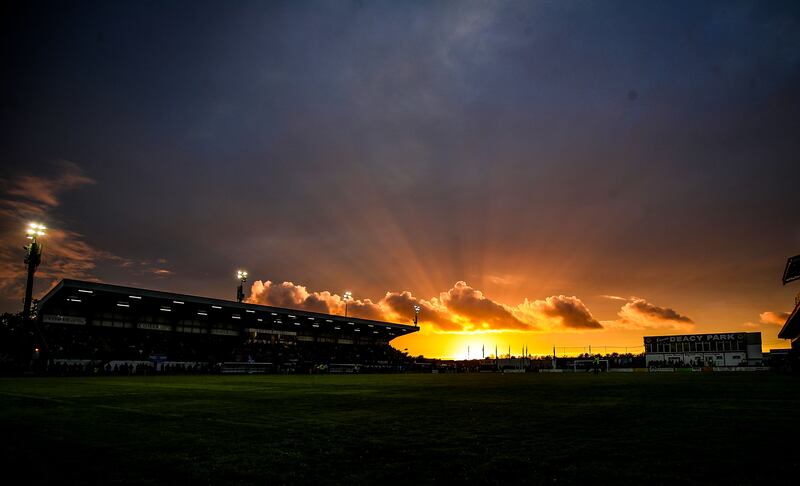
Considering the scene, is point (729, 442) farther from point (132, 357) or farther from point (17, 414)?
point (132, 357)

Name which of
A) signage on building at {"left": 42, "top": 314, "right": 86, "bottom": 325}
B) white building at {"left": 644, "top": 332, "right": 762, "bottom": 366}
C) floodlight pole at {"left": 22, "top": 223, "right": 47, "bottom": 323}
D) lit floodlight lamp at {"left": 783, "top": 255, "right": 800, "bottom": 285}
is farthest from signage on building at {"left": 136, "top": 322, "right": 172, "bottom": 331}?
white building at {"left": 644, "top": 332, "right": 762, "bottom": 366}

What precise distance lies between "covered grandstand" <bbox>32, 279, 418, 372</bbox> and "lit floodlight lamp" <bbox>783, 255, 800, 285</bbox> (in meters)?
49.6

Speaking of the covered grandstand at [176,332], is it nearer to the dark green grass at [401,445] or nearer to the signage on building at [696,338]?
the dark green grass at [401,445]

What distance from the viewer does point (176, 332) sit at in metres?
66.4

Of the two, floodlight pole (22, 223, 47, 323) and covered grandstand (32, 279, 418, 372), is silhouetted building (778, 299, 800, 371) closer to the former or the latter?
covered grandstand (32, 279, 418, 372)

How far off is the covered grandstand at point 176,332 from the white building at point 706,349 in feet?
182

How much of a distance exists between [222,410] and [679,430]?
1119 centimetres

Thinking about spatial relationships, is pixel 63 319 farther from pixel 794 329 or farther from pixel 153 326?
pixel 794 329

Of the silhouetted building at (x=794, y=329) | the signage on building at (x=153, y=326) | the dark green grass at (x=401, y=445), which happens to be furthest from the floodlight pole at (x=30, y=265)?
the silhouetted building at (x=794, y=329)

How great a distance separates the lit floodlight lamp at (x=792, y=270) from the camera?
126ft

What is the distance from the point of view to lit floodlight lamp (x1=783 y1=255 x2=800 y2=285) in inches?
1513

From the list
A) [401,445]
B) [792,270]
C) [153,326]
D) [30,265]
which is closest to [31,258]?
[30,265]

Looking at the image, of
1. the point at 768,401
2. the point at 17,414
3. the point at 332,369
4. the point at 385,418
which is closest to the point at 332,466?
the point at 385,418

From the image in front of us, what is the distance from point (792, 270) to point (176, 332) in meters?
68.8
